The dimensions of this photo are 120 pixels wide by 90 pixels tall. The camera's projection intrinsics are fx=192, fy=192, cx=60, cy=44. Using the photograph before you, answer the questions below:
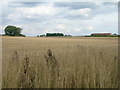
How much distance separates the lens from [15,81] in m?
2.67

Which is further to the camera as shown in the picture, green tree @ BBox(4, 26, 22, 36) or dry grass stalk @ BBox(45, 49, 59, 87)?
green tree @ BBox(4, 26, 22, 36)

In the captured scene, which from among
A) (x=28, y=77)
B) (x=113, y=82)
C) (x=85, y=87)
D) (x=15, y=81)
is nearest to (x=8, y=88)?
(x=15, y=81)

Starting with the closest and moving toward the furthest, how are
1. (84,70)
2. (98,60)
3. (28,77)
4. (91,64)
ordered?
(28,77)
(84,70)
(91,64)
(98,60)

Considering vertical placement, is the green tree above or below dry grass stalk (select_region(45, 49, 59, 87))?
above

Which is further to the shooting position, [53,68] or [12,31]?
[12,31]

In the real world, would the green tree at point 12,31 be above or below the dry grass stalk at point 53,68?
above

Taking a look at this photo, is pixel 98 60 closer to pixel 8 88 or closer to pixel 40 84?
pixel 40 84

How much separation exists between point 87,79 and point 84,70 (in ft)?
1.20

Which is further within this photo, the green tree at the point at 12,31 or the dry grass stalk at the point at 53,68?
the green tree at the point at 12,31

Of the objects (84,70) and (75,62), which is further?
(75,62)

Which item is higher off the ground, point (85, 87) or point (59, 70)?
point (59, 70)

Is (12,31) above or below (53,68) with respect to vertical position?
above

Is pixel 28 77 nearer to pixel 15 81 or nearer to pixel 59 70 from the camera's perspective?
pixel 15 81

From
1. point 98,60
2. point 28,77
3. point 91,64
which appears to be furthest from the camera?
point 98,60
